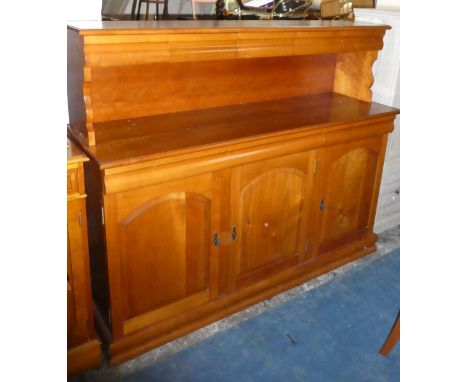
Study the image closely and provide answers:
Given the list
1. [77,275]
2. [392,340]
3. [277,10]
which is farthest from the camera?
[277,10]

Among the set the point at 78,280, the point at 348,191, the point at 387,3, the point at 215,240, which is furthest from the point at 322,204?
the point at 387,3

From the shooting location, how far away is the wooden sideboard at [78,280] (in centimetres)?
143

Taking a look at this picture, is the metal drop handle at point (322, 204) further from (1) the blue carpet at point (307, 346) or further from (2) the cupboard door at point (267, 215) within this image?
(1) the blue carpet at point (307, 346)

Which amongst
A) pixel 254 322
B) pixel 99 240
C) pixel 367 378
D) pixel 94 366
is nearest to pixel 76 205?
pixel 99 240

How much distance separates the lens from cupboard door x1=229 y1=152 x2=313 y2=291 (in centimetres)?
184

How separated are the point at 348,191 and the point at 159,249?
105cm

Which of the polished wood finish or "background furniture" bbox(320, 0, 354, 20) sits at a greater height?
"background furniture" bbox(320, 0, 354, 20)

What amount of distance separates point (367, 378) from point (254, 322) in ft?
1.69

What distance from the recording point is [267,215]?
1.96 meters

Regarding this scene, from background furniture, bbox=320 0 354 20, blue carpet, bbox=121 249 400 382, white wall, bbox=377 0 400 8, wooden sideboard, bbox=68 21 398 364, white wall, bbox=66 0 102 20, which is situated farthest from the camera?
white wall, bbox=377 0 400 8

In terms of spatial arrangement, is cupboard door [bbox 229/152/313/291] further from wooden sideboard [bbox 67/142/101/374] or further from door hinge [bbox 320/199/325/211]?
wooden sideboard [bbox 67/142/101/374]

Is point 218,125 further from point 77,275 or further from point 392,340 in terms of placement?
point 392,340

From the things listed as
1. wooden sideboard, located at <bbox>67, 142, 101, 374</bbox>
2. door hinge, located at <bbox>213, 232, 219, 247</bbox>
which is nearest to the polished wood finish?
wooden sideboard, located at <bbox>67, 142, 101, 374</bbox>
